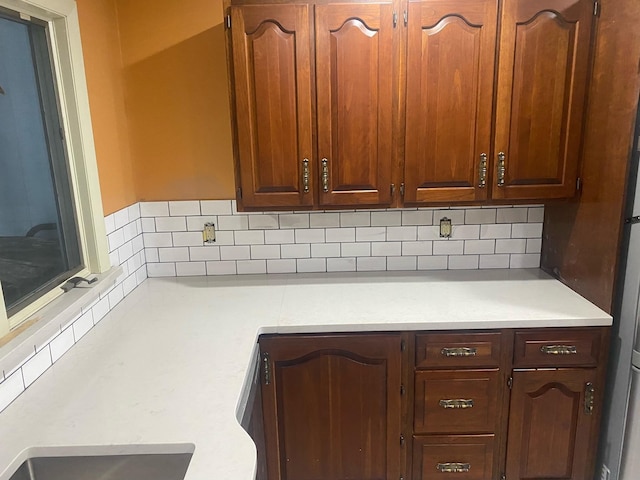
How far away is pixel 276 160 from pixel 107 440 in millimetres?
1143

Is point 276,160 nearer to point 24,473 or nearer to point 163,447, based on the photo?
point 163,447

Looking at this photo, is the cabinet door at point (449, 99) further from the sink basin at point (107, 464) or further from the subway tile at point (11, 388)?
the subway tile at point (11, 388)

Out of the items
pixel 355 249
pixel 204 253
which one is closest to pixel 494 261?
pixel 355 249

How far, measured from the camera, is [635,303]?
1.64 metres

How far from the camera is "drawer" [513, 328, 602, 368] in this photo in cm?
176

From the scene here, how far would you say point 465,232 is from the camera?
89.7 inches

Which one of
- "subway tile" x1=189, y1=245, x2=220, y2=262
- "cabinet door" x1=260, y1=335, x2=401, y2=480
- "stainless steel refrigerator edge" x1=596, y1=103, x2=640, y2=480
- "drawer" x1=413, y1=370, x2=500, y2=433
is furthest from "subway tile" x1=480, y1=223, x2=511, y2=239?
"subway tile" x1=189, y1=245, x2=220, y2=262

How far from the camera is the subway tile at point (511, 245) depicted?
7.49ft

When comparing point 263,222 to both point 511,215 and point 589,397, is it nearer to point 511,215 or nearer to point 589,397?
point 511,215

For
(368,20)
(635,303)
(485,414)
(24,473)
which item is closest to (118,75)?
(368,20)

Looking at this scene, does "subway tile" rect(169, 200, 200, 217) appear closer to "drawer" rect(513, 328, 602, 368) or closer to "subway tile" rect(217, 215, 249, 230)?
"subway tile" rect(217, 215, 249, 230)

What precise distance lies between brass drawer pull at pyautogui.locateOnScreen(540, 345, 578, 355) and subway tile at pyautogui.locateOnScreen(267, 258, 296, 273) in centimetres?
113

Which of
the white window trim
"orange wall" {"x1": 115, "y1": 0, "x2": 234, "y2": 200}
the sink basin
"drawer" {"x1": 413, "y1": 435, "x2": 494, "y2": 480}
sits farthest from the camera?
"orange wall" {"x1": 115, "y1": 0, "x2": 234, "y2": 200}

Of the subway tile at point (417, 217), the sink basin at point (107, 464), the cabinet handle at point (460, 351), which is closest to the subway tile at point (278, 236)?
the subway tile at point (417, 217)
